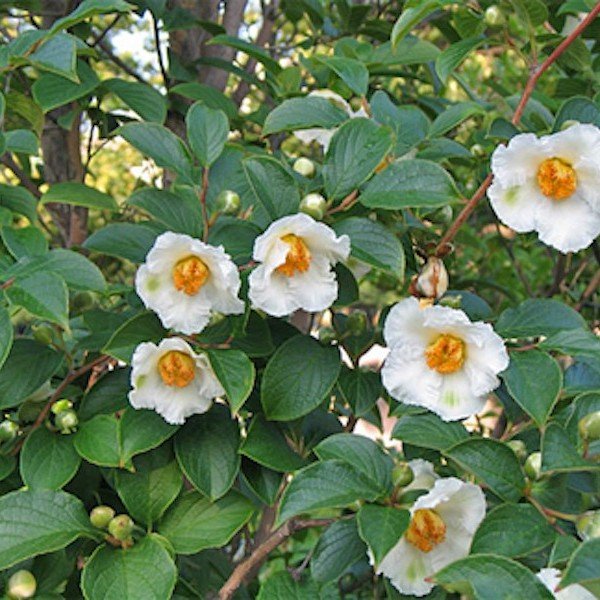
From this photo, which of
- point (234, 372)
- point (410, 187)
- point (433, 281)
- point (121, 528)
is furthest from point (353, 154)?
point (121, 528)

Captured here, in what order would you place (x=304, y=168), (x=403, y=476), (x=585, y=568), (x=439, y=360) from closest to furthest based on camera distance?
(x=585, y=568), (x=403, y=476), (x=439, y=360), (x=304, y=168)

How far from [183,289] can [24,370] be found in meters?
0.25

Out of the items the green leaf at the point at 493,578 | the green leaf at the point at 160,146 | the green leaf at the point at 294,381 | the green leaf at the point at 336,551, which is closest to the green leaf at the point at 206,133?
the green leaf at the point at 160,146

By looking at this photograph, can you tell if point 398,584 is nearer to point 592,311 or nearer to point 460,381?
point 460,381

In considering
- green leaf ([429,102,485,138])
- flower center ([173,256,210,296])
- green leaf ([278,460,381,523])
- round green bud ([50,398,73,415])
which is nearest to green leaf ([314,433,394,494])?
green leaf ([278,460,381,523])

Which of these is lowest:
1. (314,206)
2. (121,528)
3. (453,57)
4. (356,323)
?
(121,528)

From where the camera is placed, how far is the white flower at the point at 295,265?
1044 mm

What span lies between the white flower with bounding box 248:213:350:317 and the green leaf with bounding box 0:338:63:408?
30 centimetres

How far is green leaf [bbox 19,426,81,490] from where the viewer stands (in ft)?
3.60

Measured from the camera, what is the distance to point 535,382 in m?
1.03

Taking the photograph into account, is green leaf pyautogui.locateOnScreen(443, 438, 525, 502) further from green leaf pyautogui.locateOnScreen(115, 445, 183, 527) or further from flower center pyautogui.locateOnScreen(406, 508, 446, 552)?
green leaf pyautogui.locateOnScreen(115, 445, 183, 527)

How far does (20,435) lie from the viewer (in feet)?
3.99

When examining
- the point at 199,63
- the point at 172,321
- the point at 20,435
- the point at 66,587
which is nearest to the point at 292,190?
the point at 172,321

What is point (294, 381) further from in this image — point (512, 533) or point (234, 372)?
point (512, 533)
